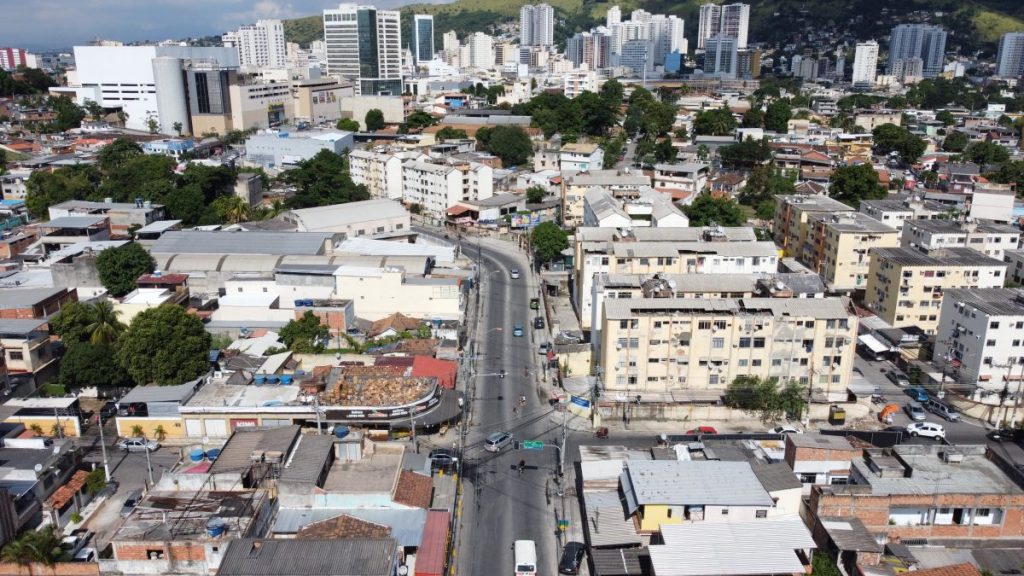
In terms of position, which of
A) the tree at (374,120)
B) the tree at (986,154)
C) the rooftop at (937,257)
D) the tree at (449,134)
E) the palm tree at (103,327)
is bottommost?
the palm tree at (103,327)

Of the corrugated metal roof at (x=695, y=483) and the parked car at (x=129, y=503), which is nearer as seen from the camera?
the corrugated metal roof at (x=695, y=483)

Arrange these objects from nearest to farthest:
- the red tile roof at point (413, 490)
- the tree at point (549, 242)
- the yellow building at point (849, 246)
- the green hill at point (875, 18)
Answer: the red tile roof at point (413, 490) < the yellow building at point (849, 246) < the tree at point (549, 242) < the green hill at point (875, 18)

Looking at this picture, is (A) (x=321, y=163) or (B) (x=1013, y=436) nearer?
(B) (x=1013, y=436)

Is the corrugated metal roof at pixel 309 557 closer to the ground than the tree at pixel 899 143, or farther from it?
closer to the ground

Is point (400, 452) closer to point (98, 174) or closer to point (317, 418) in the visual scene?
point (317, 418)

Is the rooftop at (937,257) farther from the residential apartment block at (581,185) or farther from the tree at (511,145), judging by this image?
the tree at (511,145)

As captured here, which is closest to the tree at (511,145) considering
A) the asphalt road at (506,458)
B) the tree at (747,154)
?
the tree at (747,154)

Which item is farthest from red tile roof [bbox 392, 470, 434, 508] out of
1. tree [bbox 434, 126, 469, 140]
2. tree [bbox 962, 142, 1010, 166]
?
tree [bbox 962, 142, 1010, 166]

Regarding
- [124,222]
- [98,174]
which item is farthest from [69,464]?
[98,174]
